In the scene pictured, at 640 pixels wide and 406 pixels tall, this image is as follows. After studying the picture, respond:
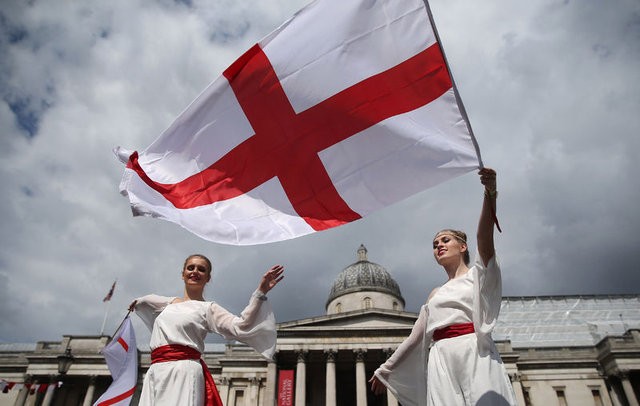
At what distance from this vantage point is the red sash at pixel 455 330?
3871 millimetres

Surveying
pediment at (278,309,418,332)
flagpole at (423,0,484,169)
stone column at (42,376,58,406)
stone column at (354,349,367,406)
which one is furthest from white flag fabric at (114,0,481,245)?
stone column at (42,376,58,406)

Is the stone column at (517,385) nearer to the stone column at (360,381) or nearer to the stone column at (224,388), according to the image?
the stone column at (360,381)

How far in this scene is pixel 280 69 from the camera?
17.9ft

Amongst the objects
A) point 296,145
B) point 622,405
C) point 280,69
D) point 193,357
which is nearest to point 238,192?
point 296,145

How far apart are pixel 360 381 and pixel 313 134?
27.2 meters

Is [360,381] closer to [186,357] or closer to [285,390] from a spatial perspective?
[285,390]

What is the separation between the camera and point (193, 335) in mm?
4379

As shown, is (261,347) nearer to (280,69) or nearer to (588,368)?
(280,69)

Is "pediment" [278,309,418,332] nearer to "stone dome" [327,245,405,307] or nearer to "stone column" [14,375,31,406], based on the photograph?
"stone dome" [327,245,405,307]

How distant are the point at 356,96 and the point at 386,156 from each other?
841 millimetres

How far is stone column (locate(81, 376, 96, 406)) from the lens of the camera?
34.9m

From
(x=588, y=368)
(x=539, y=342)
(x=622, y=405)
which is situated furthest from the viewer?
(x=539, y=342)

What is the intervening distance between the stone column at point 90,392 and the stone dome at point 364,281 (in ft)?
77.3

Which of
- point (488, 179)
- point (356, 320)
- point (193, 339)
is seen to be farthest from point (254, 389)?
point (488, 179)
